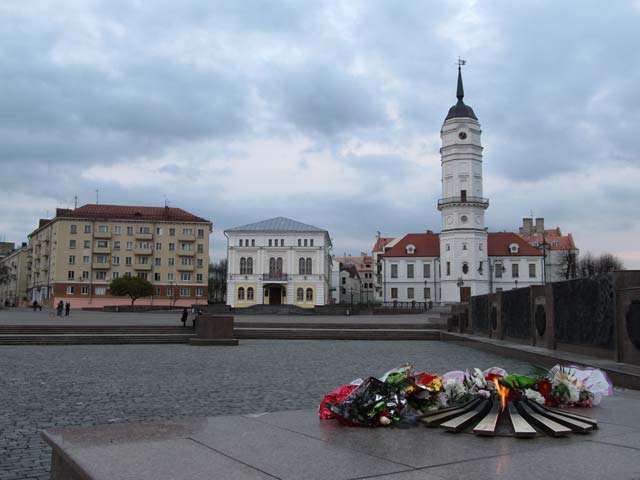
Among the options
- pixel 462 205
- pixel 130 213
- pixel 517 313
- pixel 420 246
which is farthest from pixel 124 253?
pixel 517 313

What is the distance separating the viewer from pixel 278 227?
92.1 metres

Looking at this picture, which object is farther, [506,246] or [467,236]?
[506,246]

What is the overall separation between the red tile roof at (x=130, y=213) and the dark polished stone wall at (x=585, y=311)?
8209 centimetres

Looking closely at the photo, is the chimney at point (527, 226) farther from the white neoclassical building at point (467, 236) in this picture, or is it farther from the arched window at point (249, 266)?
the arched window at point (249, 266)

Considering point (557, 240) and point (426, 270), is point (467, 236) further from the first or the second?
point (557, 240)

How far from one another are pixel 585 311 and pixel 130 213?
88.0m

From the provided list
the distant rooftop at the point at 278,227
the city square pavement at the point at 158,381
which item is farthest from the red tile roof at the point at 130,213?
the city square pavement at the point at 158,381

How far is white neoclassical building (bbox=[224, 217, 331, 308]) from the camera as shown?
298 ft

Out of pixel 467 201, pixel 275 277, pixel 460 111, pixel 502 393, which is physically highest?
pixel 460 111

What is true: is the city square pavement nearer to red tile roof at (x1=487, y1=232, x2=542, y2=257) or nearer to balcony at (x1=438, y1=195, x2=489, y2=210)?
balcony at (x1=438, y1=195, x2=489, y2=210)

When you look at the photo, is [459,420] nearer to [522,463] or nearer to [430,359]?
[522,463]

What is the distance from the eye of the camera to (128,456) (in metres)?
4.43

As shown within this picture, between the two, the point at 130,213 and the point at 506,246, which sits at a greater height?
the point at 130,213

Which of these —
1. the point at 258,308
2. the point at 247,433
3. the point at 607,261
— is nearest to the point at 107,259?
the point at 258,308
